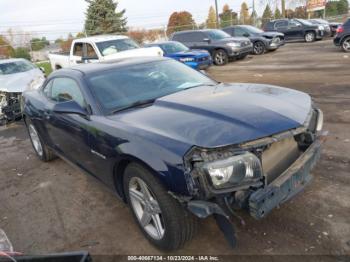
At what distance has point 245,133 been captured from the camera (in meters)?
2.44

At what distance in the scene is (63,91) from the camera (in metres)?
4.16

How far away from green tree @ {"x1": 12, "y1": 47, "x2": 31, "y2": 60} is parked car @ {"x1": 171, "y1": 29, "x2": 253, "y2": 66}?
16.0m

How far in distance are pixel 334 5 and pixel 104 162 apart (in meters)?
59.5

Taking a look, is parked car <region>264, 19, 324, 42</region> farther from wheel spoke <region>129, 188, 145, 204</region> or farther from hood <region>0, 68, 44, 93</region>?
wheel spoke <region>129, 188, 145, 204</region>

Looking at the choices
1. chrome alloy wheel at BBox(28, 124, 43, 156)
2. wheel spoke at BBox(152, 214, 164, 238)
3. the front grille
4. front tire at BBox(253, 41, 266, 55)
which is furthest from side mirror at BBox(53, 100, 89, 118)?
front tire at BBox(253, 41, 266, 55)

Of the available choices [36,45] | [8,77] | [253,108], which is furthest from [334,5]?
[253,108]

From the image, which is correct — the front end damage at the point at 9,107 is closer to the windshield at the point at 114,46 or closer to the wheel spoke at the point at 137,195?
the windshield at the point at 114,46

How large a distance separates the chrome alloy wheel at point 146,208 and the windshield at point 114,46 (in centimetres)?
919

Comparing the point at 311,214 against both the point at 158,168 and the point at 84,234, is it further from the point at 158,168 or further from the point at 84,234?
the point at 84,234

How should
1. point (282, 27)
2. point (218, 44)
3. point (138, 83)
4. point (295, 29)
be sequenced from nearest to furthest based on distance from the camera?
point (138, 83), point (218, 44), point (295, 29), point (282, 27)

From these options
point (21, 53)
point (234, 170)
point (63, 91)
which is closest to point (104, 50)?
point (63, 91)

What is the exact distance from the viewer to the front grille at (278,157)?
2674mm

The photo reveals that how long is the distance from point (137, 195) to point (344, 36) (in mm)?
14283

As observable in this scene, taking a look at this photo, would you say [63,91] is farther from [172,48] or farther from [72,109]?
[172,48]
